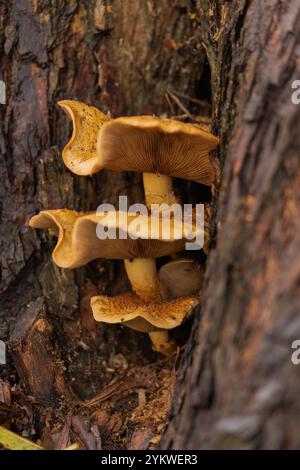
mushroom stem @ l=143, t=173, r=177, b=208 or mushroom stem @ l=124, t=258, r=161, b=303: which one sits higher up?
mushroom stem @ l=143, t=173, r=177, b=208

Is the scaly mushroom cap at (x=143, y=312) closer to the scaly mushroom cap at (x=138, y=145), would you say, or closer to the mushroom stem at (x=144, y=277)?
the mushroom stem at (x=144, y=277)

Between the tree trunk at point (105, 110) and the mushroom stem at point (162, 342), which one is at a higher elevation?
the tree trunk at point (105, 110)

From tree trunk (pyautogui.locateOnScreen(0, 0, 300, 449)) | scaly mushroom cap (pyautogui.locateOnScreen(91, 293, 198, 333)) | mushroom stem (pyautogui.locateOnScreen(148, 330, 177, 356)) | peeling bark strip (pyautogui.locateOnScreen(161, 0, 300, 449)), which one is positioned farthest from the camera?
mushroom stem (pyautogui.locateOnScreen(148, 330, 177, 356))

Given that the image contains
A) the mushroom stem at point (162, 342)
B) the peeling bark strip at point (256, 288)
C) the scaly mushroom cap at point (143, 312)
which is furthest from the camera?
the mushroom stem at point (162, 342)

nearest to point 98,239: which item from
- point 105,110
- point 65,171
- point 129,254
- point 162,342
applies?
point 129,254

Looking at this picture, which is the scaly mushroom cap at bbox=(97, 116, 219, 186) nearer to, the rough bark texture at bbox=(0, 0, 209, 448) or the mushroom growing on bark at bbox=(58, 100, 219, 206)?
the mushroom growing on bark at bbox=(58, 100, 219, 206)

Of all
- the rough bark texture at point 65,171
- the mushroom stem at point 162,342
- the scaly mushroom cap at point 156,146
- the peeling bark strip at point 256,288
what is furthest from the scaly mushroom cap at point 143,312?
the scaly mushroom cap at point 156,146

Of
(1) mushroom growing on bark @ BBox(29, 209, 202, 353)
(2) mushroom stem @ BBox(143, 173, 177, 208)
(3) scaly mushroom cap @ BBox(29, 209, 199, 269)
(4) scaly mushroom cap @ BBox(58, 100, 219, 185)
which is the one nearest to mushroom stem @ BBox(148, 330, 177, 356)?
(1) mushroom growing on bark @ BBox(29, 209, 202, 353)
